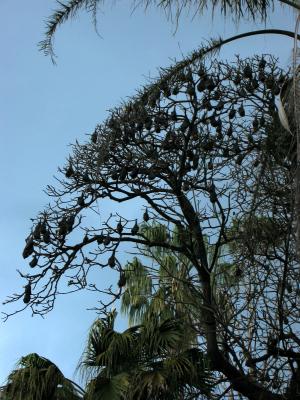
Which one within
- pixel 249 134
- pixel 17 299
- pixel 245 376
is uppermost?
pixel 249 134

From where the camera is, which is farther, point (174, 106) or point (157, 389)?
point (174, 106)

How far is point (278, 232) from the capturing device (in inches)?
257

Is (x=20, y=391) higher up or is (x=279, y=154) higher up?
(x=279, y=154)

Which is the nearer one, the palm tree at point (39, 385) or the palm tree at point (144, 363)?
the palm tree at point (144, 363)

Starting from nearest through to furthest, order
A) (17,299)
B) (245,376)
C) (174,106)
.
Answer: (245,376)
(17,299)
(174,106)

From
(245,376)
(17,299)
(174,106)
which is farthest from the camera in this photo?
(174,106)

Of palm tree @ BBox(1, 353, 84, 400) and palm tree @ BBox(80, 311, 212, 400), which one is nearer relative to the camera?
palm tree @ BBox(80, 311, 212, 400)

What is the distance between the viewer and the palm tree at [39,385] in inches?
284

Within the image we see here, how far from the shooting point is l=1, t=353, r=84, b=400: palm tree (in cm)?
721

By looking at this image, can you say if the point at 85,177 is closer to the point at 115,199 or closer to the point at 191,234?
the point at 115,199

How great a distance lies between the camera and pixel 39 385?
731 centimetres

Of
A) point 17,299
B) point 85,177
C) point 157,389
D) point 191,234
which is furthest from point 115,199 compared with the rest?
point 157,389

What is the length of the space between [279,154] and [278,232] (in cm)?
67

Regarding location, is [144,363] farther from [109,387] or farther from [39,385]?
[39,385]
